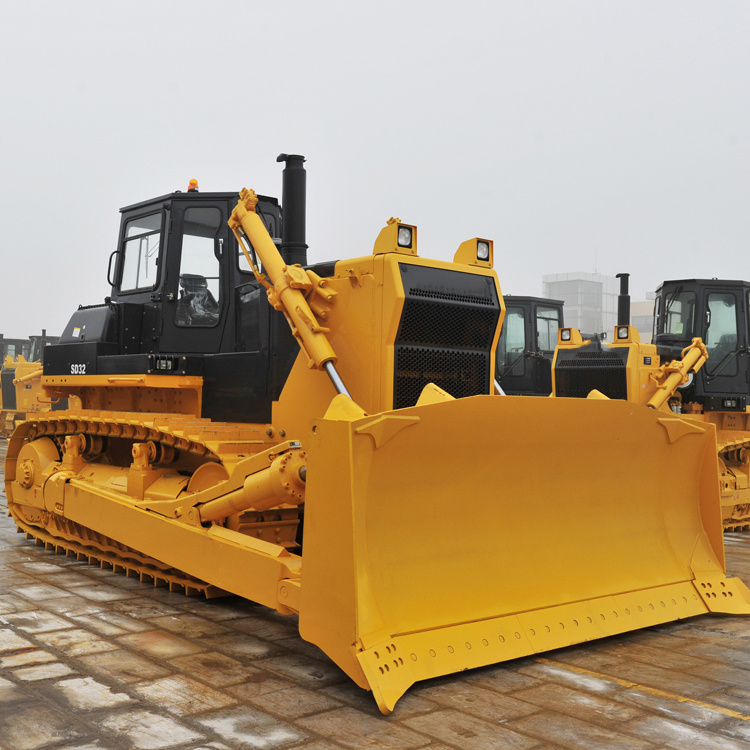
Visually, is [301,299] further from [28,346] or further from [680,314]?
[28,346]

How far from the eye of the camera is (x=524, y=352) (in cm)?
1421

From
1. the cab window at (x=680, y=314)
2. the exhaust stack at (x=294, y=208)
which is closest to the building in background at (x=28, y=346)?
the cab window at (x=680, y=314)

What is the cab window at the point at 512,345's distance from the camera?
14.2 m

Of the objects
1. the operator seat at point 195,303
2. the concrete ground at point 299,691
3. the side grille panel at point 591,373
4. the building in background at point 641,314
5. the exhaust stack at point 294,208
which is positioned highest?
the building in background at point 641,314

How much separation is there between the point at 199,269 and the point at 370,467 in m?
3.25

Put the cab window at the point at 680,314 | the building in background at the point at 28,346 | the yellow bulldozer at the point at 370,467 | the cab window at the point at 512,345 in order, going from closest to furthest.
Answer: the yellow bulldozer at the point at 370,467 → the cab window at the point at 680,314 → the cab window at the point at 512,345 → the building in background at the point at 28,346

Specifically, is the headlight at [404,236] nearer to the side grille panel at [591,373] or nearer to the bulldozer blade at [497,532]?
the bulldozer blade at [497,532]

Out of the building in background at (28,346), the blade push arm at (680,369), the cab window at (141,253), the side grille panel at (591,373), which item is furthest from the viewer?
the building in background at (28,346)

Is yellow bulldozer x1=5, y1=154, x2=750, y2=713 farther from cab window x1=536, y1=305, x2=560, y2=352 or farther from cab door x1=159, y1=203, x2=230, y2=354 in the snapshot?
cab window x1=536, y1=305, x2=560, y2=352

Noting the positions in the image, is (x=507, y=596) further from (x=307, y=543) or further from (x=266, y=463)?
(x=266, y=463)

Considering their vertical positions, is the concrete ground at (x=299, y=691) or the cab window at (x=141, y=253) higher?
the cab window at (x=141, y=253)

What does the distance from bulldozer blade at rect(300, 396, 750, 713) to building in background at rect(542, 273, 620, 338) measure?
48124 millimetres

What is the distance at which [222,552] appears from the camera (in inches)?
194

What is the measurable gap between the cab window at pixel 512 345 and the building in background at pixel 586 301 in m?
39.0
